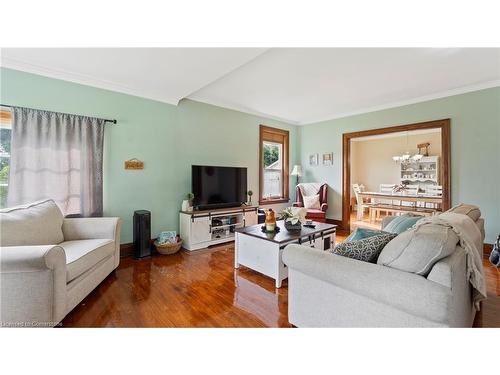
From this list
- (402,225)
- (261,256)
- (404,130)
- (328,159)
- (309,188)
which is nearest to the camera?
(402,225)

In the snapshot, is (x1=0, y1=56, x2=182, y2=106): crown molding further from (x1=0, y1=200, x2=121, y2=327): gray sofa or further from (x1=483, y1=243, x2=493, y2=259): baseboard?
(x1=483, y1=243, x2=493, y2=259): baseboard

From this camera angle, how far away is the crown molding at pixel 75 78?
2.52 m

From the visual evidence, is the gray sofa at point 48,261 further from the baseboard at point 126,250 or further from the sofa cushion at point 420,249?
the sofa cushion at point 420,249

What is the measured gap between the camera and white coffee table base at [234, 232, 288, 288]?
2.38 metres

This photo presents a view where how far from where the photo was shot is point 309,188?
5.43m

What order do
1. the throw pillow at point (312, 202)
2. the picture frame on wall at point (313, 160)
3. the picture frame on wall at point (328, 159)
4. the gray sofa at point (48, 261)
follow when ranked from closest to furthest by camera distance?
the gray sofa at point (48, 261), the throw pillow at point (312, 202), the picture frame on wall at point (328, 159), the picture frame on wall at point (313, 160)

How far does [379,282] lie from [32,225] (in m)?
2.83

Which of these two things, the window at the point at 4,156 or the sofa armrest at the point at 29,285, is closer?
the sofa armrest at the point at 29,285

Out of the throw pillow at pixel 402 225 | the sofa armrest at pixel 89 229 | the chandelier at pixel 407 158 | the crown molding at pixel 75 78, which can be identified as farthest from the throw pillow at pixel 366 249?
A: the chandelier at pixel 407 158

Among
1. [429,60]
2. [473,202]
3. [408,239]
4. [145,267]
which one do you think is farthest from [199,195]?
[473,202]

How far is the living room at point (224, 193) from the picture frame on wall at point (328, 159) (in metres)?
0.17

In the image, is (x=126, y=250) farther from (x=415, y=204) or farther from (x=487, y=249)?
(x=415, y=204)

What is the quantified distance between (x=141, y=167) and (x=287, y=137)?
11.3ft

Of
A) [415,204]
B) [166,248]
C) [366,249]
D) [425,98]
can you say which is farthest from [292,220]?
[415,204]
